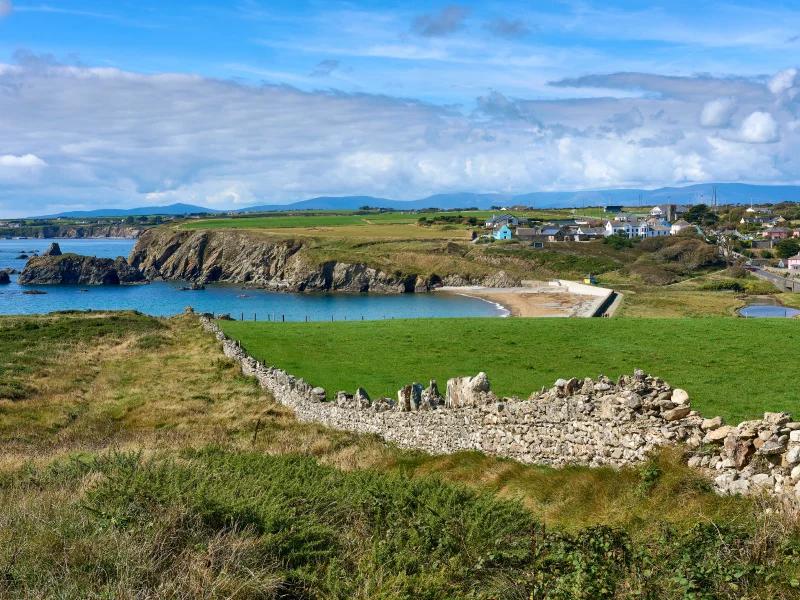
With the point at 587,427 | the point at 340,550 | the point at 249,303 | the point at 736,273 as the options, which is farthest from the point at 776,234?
the point at 340,550

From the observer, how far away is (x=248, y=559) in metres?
7.09

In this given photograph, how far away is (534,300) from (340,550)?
7948 centimetres

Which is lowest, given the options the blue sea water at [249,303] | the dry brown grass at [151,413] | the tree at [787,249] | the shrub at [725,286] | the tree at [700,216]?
the blue sea water at [249,303]

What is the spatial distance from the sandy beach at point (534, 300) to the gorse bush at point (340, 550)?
50669mm

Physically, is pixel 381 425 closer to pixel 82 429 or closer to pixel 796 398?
pixel 82 429

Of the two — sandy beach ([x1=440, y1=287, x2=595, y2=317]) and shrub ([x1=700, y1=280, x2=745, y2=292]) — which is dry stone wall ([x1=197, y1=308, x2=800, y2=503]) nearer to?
sandy beach ([x1=440, y1=287, x2=595, y2=317])

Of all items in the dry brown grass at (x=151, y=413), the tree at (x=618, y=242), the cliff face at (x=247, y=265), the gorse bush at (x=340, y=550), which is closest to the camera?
the gorse bush at (x=340, y=550)

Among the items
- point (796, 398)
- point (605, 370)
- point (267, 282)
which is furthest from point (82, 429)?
point (267, 282)

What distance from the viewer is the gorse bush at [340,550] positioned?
6340mm

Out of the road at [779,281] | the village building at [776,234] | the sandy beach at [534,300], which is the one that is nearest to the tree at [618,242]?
the road at [779,281]

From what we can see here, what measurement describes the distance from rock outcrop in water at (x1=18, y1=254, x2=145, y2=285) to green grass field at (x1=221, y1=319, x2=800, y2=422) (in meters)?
108

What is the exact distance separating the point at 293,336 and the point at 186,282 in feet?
370

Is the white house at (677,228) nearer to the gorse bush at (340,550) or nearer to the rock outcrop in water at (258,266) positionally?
the rock outcrop in water at (258,266)

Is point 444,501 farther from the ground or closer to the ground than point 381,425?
farther from the ground
